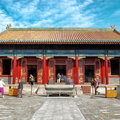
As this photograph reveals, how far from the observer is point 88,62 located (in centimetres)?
1448

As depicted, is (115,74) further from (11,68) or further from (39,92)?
(11,68)

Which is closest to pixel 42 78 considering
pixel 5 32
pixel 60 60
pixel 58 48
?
pixel 60 60

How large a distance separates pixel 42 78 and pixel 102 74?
6560 millimetres

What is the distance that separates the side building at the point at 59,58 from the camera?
515 inches

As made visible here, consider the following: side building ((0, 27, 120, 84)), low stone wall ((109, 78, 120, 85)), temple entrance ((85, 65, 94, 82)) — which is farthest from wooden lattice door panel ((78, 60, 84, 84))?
low stone wall ((109, 78, 120, 85))

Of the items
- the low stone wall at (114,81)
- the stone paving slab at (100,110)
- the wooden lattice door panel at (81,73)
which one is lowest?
the stone paving slab at (100,110)

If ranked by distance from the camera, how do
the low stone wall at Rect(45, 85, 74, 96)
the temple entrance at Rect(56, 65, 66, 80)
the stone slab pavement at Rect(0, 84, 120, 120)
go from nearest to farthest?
the stone slab pavement at Rect(0, 84, 120, 120), the low stone wall at Rect(45, 85, 74, 96), the temple entrance at Rect(56, 65, 66, 80)

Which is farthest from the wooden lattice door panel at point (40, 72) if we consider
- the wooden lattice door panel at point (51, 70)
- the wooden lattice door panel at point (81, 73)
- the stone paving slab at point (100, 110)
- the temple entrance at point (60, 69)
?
the stone paving slab at point (100, 110)

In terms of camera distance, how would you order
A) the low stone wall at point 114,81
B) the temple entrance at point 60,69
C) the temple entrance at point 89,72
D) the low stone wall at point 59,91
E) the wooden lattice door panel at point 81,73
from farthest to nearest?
the temple entrance at point 60,69, the temple entrance at point 89,72, the wooden lattice door panel at point 81,73, the low stone wall at point 114,81, the low stone wall at point 59,91

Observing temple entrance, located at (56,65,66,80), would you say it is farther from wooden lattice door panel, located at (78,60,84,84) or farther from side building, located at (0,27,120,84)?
wooden lattice door panel, located at (78,60,84,84)

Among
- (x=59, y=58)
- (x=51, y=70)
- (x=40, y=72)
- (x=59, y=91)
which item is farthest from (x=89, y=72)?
(x=59, y=91)

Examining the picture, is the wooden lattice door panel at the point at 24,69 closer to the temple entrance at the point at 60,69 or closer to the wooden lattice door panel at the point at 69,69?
the temple entrance at the point at 60,69

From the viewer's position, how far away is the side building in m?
Result: 13.1

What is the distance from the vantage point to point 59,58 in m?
14.4
